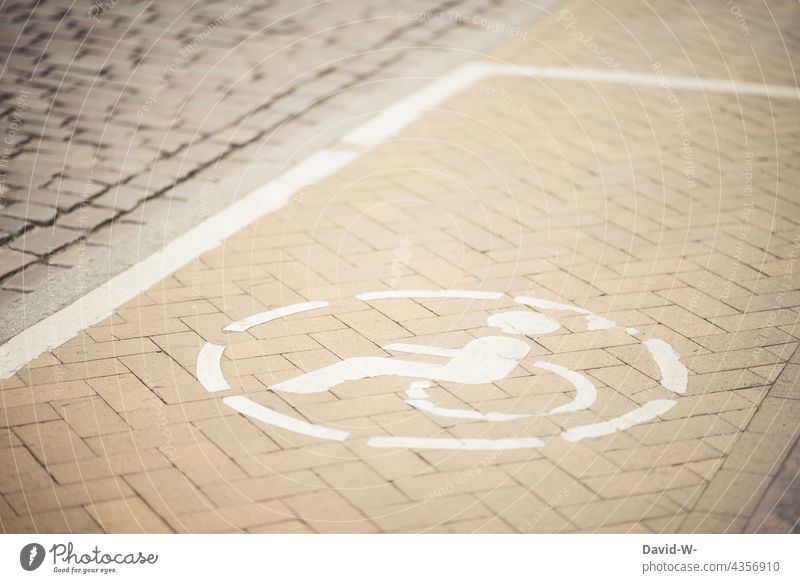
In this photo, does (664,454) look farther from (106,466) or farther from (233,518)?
(106,466)

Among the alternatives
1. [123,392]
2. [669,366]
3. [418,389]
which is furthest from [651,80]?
[123,392]

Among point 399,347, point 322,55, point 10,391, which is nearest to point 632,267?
point 399,347

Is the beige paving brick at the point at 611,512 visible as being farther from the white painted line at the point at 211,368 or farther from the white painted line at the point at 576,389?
the white painted line at the point at 211,368

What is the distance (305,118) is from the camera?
671 cm

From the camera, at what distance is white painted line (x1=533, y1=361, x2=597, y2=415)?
3.91 m

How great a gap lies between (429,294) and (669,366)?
120 centimetres

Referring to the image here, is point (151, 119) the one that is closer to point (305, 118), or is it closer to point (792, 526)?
point (305, 118)

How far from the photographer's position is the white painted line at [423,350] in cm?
426

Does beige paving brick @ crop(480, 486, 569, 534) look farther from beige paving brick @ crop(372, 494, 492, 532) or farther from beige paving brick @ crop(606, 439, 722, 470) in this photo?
beige paving brick @ crop(606, 439, 722, 470)

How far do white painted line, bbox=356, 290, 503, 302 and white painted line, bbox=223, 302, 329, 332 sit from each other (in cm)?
24

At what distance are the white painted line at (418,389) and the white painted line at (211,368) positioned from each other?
76 cm

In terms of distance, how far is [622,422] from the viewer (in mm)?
3838

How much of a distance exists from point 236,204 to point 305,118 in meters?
1.34

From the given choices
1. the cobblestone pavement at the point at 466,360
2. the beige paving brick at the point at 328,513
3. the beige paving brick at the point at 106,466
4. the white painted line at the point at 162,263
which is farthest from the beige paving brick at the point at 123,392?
the beige paving brick at the point at 328,513
